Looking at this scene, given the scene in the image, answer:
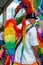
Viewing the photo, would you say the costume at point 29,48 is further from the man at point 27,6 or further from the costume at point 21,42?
the man at point 27,6

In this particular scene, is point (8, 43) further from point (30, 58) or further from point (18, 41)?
point (30, 58)

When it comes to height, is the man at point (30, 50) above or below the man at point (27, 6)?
below

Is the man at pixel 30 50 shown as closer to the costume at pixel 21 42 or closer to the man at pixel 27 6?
the costume at pixel 21 42

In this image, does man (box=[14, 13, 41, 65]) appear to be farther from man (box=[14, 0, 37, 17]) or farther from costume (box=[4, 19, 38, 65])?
man (box=[14, 0, 37, 17])

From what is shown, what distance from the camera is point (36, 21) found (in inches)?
108

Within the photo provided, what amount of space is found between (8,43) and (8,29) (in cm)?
17

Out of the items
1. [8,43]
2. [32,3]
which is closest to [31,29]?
[8,43]

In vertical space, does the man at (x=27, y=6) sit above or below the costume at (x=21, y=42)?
above

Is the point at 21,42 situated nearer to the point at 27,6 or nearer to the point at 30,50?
the point at 30,50

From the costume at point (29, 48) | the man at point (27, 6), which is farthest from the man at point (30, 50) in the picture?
the man at point (27, 6)

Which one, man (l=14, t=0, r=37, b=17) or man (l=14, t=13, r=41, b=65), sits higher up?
man (l=14, t=0, r=37, b=17)

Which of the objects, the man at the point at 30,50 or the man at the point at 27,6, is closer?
the man at the point at 30,50

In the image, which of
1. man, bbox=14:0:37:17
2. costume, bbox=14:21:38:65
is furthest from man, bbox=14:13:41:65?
man, bbox=14:0:37:17

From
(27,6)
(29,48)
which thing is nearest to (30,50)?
(29,48)
